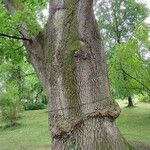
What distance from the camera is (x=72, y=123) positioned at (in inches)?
304

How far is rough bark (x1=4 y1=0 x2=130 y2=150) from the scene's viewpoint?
782 centimetres

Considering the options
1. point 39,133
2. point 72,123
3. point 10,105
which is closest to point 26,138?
point 39,133

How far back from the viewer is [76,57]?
7859 mm

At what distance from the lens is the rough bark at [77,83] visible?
7820 mm

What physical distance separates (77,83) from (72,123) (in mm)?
795

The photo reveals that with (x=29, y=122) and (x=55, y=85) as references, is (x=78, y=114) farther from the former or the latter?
(x=29, y=122)

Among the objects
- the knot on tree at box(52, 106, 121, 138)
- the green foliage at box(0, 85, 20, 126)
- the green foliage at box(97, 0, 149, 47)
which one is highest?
the green foliage at box(97, 0, 149, 47)

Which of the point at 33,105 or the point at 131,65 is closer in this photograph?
the point at 131,65

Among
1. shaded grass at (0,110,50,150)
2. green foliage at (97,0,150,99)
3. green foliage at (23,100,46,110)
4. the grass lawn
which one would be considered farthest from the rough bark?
green foliage at (23,100,46,110)

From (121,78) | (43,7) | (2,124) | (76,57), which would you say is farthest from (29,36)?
(2,124)

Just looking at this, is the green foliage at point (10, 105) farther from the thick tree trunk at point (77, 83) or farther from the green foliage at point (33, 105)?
the thick tree trunk at point (77, 83)

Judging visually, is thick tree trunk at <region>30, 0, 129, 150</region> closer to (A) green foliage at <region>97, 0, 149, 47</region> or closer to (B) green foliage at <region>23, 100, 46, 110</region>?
(A) green foliage at <region>97, 0, 149, 47</region>

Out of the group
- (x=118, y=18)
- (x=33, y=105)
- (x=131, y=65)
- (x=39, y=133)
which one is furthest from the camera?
(x=33, y=105)

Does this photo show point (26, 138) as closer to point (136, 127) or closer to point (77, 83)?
point (136, 127)
